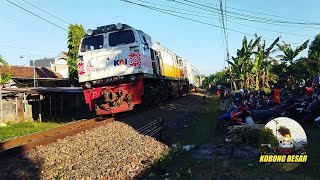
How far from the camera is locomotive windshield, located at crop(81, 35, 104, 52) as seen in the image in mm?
15211

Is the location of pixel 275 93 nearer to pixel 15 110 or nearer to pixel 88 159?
pixel 88 159

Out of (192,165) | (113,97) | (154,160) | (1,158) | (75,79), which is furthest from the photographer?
(75,79)

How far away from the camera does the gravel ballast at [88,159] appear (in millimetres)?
6430

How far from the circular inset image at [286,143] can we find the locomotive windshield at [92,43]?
434 inches

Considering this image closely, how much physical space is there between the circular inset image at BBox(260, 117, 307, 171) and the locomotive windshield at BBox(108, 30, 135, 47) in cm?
1036

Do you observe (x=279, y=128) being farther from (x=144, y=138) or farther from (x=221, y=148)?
(x=144, y=138)

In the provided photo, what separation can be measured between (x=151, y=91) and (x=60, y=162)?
9041mm

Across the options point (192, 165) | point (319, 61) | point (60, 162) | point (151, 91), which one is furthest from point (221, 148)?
point (319, 61)

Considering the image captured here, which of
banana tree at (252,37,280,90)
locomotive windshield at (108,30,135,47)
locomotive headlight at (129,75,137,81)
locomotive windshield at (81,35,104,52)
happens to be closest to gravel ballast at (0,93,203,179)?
locomotive headlight at (129,75,137,81)

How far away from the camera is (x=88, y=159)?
298 inches

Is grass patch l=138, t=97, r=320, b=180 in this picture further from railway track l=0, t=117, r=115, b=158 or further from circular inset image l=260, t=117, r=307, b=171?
railway track l=0, t=117, r=115, b=158

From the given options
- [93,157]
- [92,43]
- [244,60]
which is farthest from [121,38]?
[244,60]

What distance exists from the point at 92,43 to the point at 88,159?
8550mm

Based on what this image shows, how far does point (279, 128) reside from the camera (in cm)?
486
